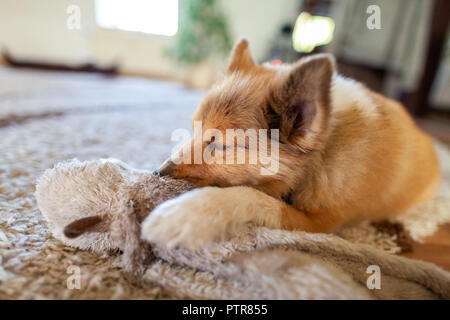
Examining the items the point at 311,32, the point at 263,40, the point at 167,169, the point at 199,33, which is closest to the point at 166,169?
the point at 167,169

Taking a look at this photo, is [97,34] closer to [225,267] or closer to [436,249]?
[225,267]

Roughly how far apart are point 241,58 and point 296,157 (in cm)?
59

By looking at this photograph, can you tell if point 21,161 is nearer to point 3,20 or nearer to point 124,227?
point 124,227

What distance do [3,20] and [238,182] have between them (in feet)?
33.4

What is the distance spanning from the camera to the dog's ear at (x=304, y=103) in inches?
31.0

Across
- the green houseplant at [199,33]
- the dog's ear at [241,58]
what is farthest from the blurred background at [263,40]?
the dog's ear at [241,58]

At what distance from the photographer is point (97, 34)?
8.70m

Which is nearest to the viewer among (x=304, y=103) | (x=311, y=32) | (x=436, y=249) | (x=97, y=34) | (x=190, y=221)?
(x=190, y=221)

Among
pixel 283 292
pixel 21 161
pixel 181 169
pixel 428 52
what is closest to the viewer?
pixel 283 292

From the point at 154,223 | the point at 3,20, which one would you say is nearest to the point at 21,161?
the point at 154,223

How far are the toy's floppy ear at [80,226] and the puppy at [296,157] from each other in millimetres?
189

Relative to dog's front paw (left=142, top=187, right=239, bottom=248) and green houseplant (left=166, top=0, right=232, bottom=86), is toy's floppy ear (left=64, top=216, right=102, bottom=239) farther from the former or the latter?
green houseplant (left=166, top=0, right=232, bottom=86)

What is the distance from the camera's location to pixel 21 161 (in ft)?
4.66

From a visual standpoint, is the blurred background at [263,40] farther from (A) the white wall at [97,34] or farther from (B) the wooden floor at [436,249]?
(B) the wooden floor at [436,249]
